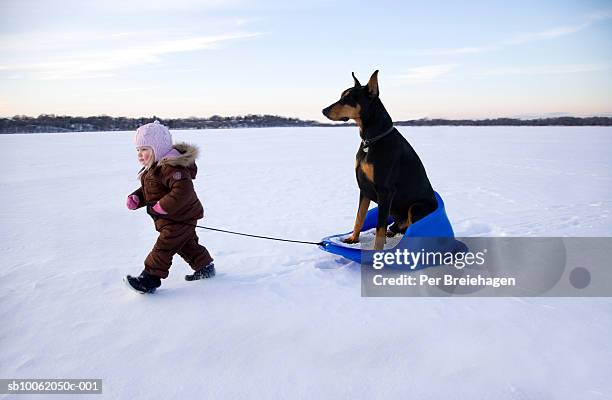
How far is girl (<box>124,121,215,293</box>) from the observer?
112 inches

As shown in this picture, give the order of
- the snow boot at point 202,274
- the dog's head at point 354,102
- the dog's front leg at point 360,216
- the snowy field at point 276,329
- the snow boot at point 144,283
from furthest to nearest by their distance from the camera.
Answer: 1. the dog's front leg at point 360,216
2. the dog's head at point 354,102
3. the snow boot at point 202,274
4. the snow boot at point 144,283
5. the snowy field at point 276,329

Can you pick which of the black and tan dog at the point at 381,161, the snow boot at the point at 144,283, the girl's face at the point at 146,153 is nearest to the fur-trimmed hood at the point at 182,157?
the girl's face at the point at 146,153

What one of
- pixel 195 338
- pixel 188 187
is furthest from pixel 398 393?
pixel 188 187

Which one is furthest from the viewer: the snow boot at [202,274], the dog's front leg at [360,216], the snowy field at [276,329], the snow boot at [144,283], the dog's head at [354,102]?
the dog's front leg at [360,216]

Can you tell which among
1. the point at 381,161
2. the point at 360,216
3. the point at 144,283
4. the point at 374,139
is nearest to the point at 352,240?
the point at 360,216

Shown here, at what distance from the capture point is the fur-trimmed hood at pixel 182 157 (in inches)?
111

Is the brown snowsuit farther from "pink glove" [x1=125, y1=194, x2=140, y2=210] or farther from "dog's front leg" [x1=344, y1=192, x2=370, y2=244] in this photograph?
"dog's front leg" [x1=344, y1=192, x2=370, y2=244]

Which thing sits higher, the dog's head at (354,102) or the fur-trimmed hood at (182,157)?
the dog's head at (354,102)

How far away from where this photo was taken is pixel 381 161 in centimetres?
332

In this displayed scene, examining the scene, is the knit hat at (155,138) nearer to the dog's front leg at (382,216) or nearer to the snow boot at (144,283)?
the snow boot at (144,283)

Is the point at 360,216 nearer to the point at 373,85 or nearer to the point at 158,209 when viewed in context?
the point at 373,85

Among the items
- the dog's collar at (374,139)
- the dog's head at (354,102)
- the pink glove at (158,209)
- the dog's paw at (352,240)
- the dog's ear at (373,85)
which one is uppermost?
the dog's ear at (373,85)

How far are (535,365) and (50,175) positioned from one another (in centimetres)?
1095

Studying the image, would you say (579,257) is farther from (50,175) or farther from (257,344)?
(50,175)
